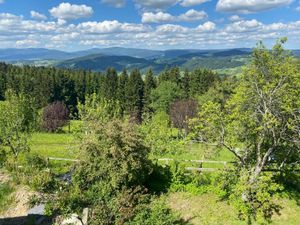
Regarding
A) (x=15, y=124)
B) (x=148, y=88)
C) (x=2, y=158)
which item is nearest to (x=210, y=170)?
(x=15, y=124)

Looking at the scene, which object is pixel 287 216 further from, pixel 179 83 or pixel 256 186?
pixel 179 83

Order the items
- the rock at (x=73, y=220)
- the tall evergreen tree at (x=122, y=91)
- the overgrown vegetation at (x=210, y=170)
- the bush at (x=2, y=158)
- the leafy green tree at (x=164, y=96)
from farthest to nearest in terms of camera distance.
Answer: the tall evergreen tree at (x=122, y=91), the leafy green tree at (x=164, y=96), the bush at (x=2, y=158), the overgrown vegetation at (x=210, y=170), the rock at (x=73, y=220)

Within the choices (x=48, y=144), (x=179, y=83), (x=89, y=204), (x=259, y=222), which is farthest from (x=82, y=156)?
(x=179, y=83)

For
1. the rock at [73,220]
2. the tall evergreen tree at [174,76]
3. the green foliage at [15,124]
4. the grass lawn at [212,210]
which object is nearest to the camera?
the rock at [73,220]

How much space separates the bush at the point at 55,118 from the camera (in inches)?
2398

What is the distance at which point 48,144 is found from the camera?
48.0 metres

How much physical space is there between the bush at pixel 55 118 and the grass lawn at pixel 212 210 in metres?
43.1

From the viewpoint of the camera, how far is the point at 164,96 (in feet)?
232

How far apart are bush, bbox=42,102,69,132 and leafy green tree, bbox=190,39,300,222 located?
45.0 meters

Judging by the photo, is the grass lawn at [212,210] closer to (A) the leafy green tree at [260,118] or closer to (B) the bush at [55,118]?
(A) the leafy green tree at [260,118]

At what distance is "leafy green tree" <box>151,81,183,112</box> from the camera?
70.6 meters

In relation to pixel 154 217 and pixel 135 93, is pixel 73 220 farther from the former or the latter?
pixel 135 93

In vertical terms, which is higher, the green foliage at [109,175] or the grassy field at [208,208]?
the green foliage at [109,175]

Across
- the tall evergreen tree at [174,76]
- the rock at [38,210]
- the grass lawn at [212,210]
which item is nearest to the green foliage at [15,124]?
the rock at [38,210]
